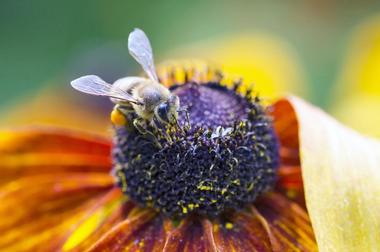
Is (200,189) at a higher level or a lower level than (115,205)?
higher

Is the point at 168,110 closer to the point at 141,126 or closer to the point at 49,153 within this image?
the point at 141,126

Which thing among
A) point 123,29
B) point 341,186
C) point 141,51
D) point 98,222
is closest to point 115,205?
point 98,222

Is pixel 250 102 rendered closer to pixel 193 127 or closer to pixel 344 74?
pixel 193 127

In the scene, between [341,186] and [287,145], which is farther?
[287,145]

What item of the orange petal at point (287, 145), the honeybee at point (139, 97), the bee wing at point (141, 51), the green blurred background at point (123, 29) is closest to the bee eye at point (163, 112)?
the honeybee at point (139, 97)

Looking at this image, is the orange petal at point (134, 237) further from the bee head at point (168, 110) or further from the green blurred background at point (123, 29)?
the green blurred background at point (123, 29)

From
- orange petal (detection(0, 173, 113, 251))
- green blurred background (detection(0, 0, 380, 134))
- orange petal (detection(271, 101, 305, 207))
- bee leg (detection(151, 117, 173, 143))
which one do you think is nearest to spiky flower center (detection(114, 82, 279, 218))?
bee leg (detection(151, 117, 173, 143))

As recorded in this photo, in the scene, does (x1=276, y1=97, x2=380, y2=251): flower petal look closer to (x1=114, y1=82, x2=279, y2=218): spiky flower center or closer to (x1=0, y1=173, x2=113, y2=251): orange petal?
(x1=114, y1=82, x2=279, y2=218): spiky flower center
